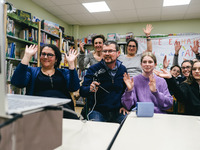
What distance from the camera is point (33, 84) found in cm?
167

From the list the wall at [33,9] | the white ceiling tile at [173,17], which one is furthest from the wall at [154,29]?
the wall at [33,9]

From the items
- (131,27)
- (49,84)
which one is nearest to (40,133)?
(49,84)

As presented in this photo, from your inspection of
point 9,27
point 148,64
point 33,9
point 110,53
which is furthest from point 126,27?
point 148,64

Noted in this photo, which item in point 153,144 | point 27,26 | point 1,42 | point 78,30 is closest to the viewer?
point 1,42

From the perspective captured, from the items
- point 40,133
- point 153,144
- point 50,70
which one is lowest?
point 153,144

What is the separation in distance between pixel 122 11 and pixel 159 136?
13.9ft

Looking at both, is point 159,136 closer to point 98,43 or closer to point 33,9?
point 98,43

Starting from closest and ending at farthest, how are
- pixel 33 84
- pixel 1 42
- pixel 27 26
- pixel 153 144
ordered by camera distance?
1. pixel 1 42
2. pixel 153 144
3. pixel 33 84
4. pixel 27 26

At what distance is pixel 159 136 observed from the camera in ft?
2.54

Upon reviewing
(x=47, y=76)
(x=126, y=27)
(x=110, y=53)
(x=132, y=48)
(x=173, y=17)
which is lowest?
(x=47, y=76)

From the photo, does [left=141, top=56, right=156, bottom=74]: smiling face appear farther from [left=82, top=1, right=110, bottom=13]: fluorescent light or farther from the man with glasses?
[left=82, top=1, right=110, bottom=13]: fluorescent light

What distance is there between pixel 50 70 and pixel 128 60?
1290mm

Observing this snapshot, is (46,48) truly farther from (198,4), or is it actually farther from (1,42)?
(198,4)

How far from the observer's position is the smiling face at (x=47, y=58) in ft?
5.87
